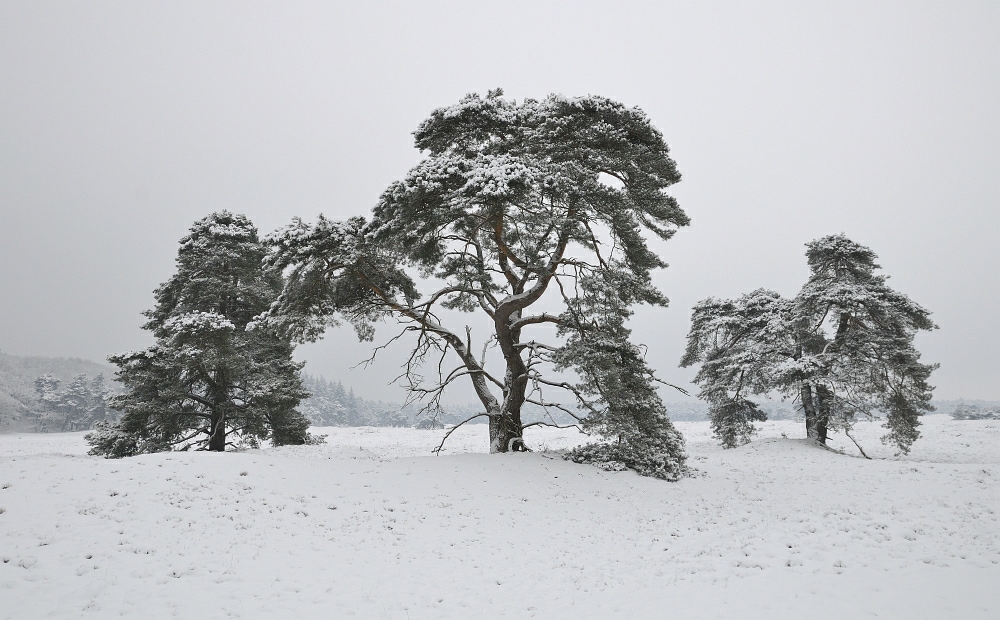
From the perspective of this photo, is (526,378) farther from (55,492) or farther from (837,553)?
(55,492)

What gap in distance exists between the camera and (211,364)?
53.6 ft

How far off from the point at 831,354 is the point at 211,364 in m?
28.6

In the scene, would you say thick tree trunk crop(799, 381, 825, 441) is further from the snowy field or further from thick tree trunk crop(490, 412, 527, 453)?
thick tree trunk crop(490, 412, 527, 453)

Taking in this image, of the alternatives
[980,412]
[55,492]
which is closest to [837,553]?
[55,492]

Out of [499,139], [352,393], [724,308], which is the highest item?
[499,139]

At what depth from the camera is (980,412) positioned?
196ft

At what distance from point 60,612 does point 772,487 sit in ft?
54.9

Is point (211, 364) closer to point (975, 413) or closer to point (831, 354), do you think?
point (831, 354)

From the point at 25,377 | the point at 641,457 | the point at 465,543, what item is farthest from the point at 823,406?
the point at 25,377

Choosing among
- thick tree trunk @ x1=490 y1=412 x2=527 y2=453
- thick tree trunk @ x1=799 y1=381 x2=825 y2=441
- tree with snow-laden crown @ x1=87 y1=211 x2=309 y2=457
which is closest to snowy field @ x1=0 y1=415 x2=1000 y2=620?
A: thick tree trunk @ x1=490 y1=412 x2=527 y2=453

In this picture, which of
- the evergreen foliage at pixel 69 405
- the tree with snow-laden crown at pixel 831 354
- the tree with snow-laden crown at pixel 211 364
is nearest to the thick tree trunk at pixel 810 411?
the tree with snow-laden crown at pixel 831 354

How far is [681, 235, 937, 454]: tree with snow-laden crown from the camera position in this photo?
21438 mm

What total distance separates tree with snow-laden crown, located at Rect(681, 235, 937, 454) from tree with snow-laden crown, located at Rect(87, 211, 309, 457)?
2314 centimetres

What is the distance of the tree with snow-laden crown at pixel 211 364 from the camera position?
16.6 m
